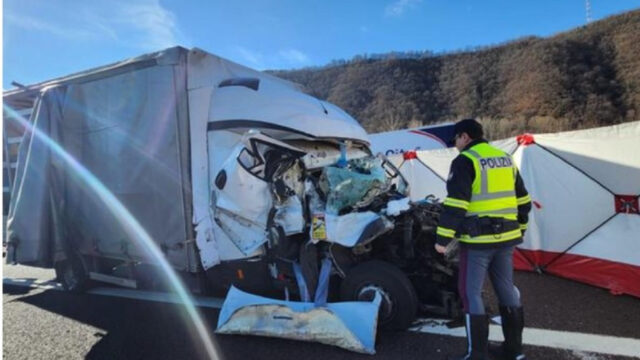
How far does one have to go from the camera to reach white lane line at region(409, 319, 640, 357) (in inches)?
134

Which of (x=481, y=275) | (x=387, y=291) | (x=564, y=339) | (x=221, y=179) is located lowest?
(x=564, y=339)

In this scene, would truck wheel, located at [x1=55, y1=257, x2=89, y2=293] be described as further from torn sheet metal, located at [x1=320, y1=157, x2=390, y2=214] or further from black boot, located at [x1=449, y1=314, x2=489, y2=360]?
black boot, located at [x1=449, y1=314, x2=489, y2=360]

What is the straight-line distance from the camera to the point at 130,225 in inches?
178

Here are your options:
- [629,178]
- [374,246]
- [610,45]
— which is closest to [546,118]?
[610,45]

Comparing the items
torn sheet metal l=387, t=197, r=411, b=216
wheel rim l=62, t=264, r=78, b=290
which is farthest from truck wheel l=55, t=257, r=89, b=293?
torn sheet metal l=387, t=197, r=411, b=216

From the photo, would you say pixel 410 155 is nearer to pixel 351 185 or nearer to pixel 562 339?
pixel 351 185

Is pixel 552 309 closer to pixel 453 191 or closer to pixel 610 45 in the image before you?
pixel 453 191

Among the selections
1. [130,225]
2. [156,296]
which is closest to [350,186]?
[130,225]

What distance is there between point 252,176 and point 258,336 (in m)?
1.49

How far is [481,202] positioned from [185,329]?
10.2ft

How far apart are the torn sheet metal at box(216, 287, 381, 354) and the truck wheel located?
8.04 ft

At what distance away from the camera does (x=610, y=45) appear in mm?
37375

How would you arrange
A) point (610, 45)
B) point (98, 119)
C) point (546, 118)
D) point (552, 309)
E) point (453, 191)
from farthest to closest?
point (610, 45)
point (546, 118)
point (98, 119)
point (552, 309)
point (453, 191)

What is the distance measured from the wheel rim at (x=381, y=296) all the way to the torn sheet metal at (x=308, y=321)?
0.25 ft
